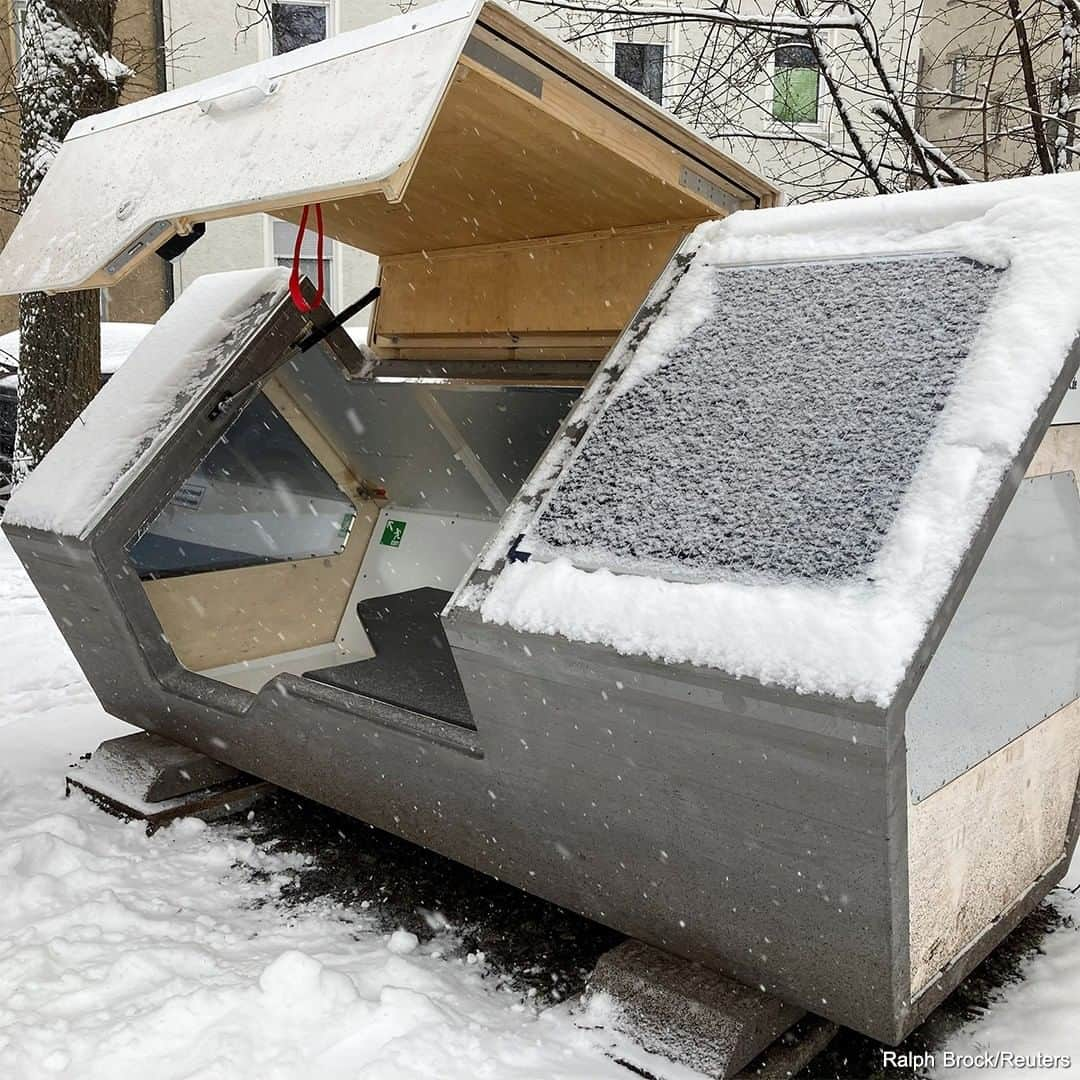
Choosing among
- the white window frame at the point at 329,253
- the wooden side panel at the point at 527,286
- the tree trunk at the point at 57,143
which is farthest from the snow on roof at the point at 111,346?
the wooden side panel at the point at 527,286

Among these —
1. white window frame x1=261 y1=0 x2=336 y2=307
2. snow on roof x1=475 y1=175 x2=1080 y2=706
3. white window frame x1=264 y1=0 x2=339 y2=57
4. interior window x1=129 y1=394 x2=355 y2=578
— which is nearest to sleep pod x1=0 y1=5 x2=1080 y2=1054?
snow on roof x1=475 y1=175 x2=1080 y2=706

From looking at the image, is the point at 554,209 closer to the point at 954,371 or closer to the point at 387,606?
the point at 954,371

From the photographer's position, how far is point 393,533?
434 cm

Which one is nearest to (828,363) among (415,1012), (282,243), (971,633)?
(971,633)

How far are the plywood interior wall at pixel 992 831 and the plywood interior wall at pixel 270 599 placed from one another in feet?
8.08

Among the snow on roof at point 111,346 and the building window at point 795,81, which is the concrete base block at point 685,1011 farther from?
the snow on roof at point 111,346

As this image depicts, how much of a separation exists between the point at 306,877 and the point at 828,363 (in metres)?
1.93

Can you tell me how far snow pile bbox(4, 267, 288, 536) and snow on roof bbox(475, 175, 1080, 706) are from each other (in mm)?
1446

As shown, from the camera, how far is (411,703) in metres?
3.26

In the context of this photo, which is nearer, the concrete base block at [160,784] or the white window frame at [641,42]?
the concrete base block at [160,784]

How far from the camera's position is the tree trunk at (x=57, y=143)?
21.0ft

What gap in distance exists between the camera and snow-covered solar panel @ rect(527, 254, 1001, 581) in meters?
1.91

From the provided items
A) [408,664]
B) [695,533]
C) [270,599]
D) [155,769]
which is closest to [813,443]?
[695,533]

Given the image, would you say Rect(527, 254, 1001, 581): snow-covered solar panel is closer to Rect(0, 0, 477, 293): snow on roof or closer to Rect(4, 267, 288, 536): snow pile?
Rect(0, 0, 477, 293): snow on roof
